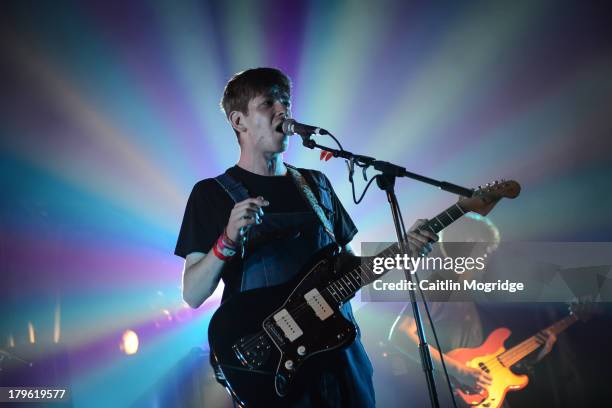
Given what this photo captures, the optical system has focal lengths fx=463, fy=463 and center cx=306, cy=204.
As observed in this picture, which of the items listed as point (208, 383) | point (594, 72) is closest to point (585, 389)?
point (594, 72)

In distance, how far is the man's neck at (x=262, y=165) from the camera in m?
2.31

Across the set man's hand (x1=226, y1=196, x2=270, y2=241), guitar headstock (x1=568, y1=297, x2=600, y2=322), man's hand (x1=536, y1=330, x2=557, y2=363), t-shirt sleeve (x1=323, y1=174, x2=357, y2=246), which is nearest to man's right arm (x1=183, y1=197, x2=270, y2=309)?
man's hand (x1=226, y1=196, x2=270, y2=241)

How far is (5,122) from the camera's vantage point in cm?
379

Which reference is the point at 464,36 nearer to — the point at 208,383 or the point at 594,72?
the point at 594,72

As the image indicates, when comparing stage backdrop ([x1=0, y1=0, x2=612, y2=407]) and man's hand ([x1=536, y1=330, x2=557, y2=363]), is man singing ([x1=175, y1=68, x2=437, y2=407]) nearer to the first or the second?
stage backdrop ([x1=0, y1=0, x2=612, y2=407])

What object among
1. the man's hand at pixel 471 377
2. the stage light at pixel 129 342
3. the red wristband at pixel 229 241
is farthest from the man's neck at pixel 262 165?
the man's hand at pixel 471 377

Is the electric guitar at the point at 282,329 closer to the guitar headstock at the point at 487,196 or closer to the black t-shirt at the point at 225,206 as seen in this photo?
the black t-shirt at the point at 225,206

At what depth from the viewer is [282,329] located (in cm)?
183

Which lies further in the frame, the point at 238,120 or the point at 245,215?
the point at 238,120

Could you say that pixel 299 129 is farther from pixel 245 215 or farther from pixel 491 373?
pixel 491 373

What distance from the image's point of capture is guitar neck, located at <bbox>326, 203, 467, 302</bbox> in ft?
6.30

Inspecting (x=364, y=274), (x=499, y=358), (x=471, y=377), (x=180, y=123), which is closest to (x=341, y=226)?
(x=364, y=274)

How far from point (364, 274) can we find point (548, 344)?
9.71ft

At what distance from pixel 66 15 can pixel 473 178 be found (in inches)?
146
